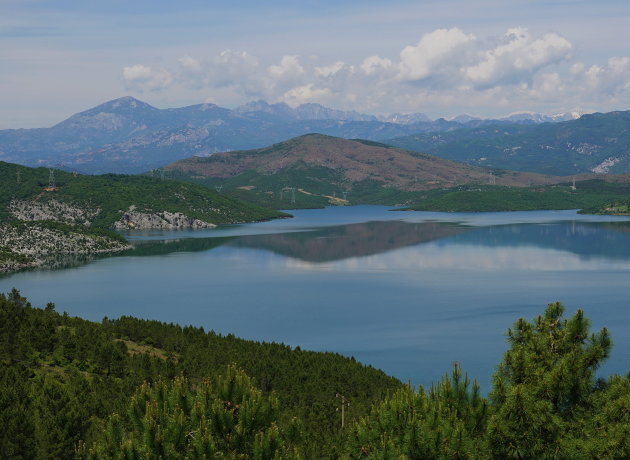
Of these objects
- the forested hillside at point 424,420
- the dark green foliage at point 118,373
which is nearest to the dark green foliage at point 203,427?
the forested hillside at point 424,420

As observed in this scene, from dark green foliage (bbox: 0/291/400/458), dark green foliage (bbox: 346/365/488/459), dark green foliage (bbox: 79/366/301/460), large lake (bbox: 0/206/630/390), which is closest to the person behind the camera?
dark green foliage (bbox: 346/365/488/459)

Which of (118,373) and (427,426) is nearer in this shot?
(427,426)

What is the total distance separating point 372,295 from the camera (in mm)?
132875

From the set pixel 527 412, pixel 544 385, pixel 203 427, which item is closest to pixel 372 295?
pixel 544 385

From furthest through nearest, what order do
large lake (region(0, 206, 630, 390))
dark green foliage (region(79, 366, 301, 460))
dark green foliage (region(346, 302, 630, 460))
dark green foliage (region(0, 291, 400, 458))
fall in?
1. large lake (region(0, 206, 630, 390))
2. dark green foliage (region(0, 291, 400, 458))
3. dark green foliage (region(79, 366, 301, 460))
4. dark green foliage (region(346, 302, 630, 460))

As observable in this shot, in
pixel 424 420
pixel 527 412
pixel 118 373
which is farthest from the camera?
pixel 118 373

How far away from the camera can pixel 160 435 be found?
2386 cm

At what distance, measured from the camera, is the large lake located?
92812 mm

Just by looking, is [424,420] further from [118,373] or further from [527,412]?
[118,373]

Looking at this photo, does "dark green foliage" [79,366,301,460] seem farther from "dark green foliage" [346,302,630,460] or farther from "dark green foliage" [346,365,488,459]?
"dark green foliage" [346,302,630,460]

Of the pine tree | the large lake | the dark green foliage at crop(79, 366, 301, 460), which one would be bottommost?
the large lake

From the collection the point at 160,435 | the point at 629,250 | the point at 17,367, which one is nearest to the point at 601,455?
the point at 160,435

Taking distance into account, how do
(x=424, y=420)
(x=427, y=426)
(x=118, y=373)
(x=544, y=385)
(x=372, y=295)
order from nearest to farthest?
1. (x=544, y=385)
2. (x=427, y=426)
3. (x=424, y=420)
4. (x=118, y=373)
5. (x=372, y=295)

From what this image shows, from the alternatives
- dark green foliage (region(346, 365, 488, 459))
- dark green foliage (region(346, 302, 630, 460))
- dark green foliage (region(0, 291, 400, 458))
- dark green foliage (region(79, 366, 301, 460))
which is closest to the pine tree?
dark green foliage (region(346, 302, 630, 460))
